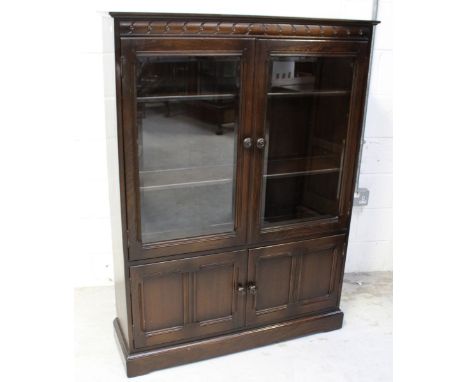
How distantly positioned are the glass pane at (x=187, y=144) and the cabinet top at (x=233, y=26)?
0.11m

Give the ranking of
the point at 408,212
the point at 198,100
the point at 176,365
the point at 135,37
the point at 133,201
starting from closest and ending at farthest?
the point at 408,212 < the point at 135,37 < the point at 133,201 < the point at 198,100 < the point at 176,365

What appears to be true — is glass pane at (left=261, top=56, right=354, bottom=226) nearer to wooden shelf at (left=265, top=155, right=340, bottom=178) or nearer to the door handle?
wooden shelf at (left=265, top=155, right=340, bottom=178)

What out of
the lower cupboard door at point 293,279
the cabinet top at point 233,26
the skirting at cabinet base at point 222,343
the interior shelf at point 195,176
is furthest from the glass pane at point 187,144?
the skirting at cabinet base at point 222,343

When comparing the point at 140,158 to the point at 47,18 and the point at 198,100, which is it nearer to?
the point at 198,100

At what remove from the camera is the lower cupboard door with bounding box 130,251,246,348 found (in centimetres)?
185

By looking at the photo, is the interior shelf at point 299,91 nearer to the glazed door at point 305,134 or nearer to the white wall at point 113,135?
the glazed door at point 305,134

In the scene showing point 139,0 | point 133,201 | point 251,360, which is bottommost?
point 251,360

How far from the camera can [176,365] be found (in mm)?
1987

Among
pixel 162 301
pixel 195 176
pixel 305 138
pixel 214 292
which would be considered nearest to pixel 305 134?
pixel 305 138

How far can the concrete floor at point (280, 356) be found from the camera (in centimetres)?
194

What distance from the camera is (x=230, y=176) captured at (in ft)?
6.28

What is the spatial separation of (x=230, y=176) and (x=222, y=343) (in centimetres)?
74

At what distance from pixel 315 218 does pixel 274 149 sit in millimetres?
360

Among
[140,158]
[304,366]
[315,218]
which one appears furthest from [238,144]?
[304,366]
